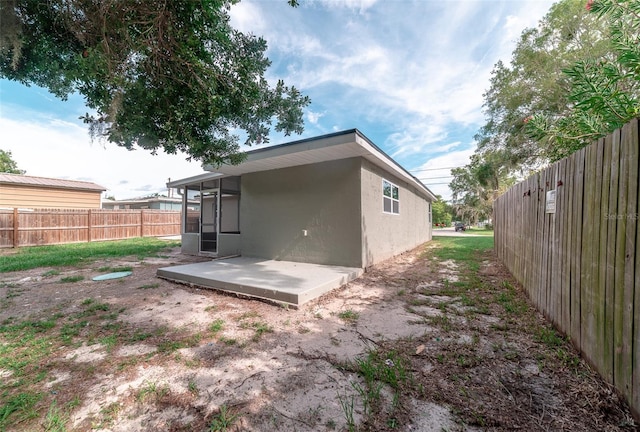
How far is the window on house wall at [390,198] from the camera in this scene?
25.0 ft

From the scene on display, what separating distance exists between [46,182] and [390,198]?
19.1 m

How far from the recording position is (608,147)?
1.88m

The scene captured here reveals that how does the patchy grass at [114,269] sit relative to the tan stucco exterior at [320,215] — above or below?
below

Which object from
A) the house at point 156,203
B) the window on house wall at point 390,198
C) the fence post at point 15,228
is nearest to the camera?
the window on house wall at point 390,198

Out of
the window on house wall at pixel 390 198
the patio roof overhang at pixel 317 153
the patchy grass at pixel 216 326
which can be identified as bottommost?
the patchy grass at pixel 216 326

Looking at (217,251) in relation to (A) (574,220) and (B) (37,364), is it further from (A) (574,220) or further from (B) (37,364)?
(A) (574,220)

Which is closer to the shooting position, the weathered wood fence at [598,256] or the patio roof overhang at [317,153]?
the weathered wood fence at [598,256]

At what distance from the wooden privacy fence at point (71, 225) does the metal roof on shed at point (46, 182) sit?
363 centimetres

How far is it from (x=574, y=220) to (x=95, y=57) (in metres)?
5.12

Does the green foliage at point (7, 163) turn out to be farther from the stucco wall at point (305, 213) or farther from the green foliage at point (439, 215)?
the green foliage at point (439, 215)

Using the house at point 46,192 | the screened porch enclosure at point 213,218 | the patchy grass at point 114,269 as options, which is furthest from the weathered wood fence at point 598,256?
the house at point 46,192

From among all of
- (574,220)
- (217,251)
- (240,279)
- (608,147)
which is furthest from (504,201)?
(217,251)

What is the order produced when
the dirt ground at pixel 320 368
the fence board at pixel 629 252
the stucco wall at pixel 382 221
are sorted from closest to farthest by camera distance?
the fence board at pixel 629 252, the dirt ground at pixel 320 368, the stucco wall at pixel 382 221

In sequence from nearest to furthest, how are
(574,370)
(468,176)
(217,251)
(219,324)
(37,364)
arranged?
(574,370) → (37,364) → (219,324) → (217,251) → (468,176)
